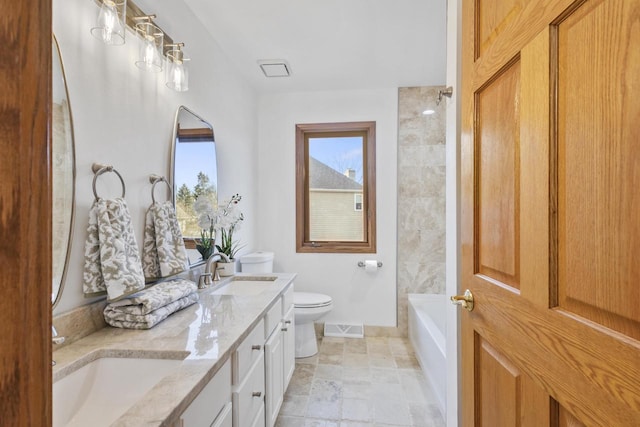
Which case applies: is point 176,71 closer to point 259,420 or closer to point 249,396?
point 249,396

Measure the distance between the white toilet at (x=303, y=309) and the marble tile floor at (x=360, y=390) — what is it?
0.10 m

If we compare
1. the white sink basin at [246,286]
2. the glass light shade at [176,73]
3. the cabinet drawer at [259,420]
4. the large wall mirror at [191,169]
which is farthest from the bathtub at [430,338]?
the glass light shade at [176,73]

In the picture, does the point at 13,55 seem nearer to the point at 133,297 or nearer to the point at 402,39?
the point at 133,297

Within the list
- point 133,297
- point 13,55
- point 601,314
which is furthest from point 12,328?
point 133,297

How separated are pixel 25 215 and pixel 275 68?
269 centimetres

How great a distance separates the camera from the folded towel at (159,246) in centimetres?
148

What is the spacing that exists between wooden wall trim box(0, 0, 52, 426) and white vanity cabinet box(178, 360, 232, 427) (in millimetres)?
566

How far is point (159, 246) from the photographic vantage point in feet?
4.91

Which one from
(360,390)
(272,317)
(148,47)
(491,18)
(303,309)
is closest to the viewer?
(491,18)

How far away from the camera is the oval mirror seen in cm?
103

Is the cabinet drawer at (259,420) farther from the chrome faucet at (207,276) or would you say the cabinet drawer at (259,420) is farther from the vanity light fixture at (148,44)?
the vanity light fixture at (148,44)

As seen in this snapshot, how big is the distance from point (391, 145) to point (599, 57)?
8.73 ft

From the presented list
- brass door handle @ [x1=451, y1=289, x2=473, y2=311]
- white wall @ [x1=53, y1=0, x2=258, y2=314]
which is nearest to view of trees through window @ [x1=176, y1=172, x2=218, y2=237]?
white wall @ [x1=53, y1=0, x2=258, y2=314]

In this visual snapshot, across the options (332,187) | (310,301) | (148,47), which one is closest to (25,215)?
(148,47)
